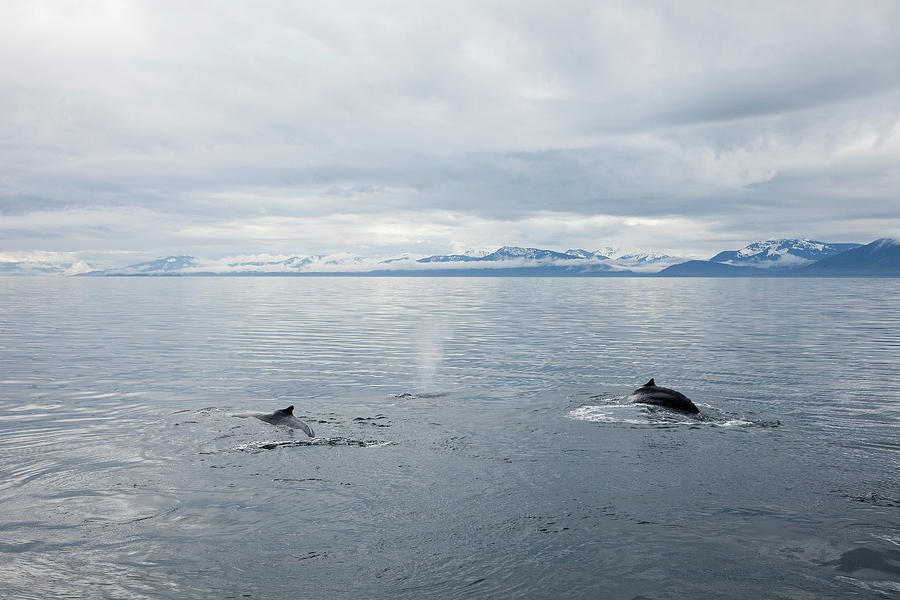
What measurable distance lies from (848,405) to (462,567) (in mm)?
19796

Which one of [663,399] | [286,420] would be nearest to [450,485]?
[286,420]

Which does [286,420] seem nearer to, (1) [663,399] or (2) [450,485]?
(2) [450,485]

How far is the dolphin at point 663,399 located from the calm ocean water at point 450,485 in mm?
644

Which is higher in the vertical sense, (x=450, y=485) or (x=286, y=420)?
(x=286, y=420)

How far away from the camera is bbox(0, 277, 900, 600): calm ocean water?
1067 cm

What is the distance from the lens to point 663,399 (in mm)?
22969

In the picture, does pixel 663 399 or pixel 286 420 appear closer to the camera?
pixel 286 420

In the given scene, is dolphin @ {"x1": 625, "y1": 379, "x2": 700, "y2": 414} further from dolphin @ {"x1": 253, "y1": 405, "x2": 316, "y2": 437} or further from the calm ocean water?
dolphin @ {"x1": 253, "y1": 405, "x2": 316, "y2": 437}

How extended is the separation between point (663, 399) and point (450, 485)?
1100cm

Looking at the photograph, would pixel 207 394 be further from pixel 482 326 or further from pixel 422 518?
pixel 482 326

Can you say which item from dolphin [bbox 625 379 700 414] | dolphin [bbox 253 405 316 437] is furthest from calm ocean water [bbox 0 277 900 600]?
dolphin [bbox 625 379 700 414]

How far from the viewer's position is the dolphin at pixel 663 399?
22531mm

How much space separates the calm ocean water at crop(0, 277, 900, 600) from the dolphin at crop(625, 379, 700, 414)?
0.64m

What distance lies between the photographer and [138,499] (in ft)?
46.1
